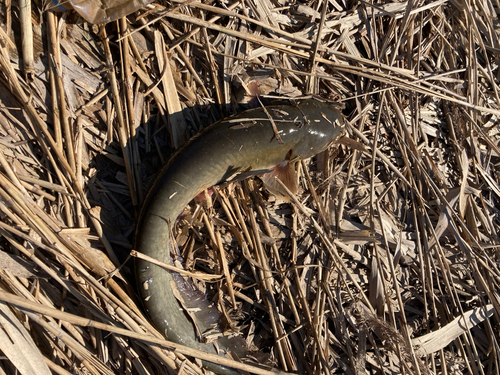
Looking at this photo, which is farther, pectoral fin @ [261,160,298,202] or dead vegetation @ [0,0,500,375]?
pectoral fin @ [261,160,298,202]

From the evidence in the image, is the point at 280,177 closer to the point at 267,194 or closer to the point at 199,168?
the point at 267,194

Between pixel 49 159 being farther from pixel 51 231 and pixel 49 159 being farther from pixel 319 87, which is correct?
pixel 319 87

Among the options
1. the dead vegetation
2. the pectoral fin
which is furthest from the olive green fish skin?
the dead vegetation

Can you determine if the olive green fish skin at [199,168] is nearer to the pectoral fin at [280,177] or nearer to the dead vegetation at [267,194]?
the pectoral fin at [280,177]

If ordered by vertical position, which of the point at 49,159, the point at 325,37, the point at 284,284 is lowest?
the point at 284,284

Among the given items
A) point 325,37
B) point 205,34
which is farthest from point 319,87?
point 205,34

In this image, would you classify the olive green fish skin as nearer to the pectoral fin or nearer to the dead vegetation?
the pectoral fin
